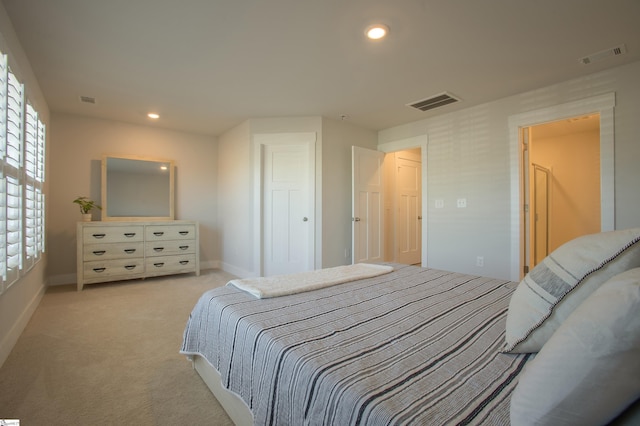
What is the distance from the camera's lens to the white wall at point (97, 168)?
3.92 metres

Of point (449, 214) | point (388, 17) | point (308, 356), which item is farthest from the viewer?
point (449, 214)

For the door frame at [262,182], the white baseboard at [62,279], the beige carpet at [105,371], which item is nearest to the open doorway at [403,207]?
the door frame at [262,182]

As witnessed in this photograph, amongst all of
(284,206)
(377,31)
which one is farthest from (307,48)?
(284,206)

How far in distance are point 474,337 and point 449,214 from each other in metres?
3.07

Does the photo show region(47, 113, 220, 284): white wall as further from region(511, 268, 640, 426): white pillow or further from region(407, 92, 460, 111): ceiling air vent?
region(511, 268, 640, 426): white pillow

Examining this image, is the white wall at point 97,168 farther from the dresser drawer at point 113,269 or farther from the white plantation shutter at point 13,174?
the white plantation shutter at point 13,174

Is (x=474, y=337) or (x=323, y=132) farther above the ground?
(x=323, y=132)

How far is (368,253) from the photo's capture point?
4375mm

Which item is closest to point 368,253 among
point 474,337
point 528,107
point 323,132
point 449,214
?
point 449,214

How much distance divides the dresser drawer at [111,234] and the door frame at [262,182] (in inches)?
62.8

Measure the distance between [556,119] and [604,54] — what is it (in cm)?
66

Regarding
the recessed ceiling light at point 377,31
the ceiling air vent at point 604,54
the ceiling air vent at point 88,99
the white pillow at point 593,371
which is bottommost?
the white pillow at point 593,371

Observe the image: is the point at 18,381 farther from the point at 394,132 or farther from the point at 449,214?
the point at 394,132

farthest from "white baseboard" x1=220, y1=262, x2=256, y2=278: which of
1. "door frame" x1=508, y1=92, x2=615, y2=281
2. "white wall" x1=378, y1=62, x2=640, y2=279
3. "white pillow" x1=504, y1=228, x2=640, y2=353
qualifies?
"white pillow" x1=504, y1=228, x2=640, y2=353
